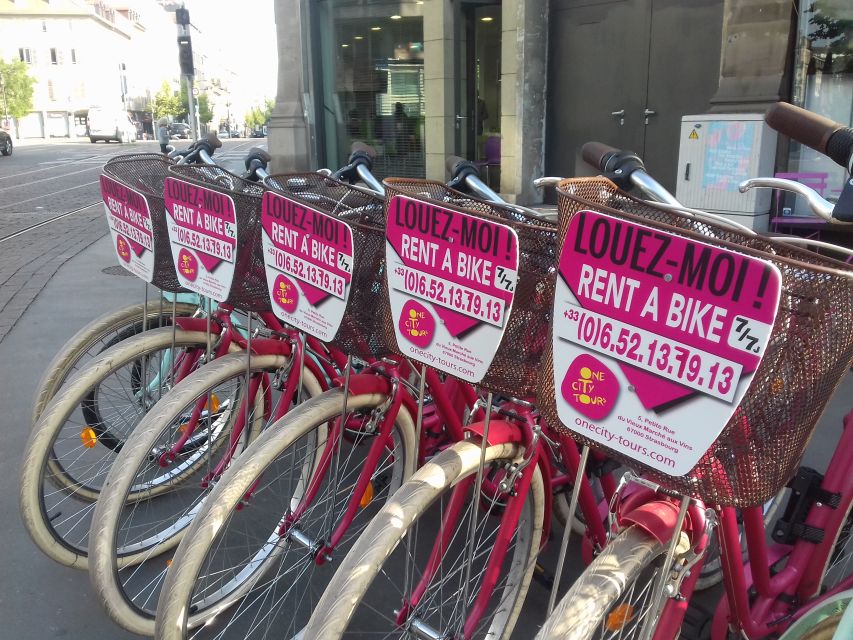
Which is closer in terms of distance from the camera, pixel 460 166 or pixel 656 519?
pixel 656 519

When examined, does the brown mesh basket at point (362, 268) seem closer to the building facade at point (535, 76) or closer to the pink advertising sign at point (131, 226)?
the pink advertising sign at point (131, 226)

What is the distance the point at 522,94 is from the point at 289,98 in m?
4.30

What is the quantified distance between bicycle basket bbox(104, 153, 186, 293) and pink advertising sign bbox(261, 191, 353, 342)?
0.65 meters

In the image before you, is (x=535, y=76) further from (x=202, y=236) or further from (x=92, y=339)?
(x=202, y=236)

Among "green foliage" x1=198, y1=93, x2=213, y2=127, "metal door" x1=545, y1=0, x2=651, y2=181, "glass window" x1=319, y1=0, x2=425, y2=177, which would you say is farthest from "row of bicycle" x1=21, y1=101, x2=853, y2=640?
"green foliage" x1=198, y1=93, x2=213, y2=127

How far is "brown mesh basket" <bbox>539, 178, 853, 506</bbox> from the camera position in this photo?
3.89 ft

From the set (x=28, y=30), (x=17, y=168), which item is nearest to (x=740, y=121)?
(x=17, y=168)

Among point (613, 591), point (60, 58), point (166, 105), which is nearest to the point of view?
point (613, 591)

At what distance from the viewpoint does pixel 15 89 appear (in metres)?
61.7

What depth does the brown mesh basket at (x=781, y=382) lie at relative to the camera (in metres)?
1.18

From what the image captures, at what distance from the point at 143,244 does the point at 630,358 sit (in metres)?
1.94

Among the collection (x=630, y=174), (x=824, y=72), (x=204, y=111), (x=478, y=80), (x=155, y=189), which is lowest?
(x=155, y=189)

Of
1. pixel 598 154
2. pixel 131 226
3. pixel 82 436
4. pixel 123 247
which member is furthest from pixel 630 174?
pixel 82 436

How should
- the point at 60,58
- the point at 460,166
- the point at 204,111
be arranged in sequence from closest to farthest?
the point at 460,166 < the point at 60,58 < the point at 204,111
